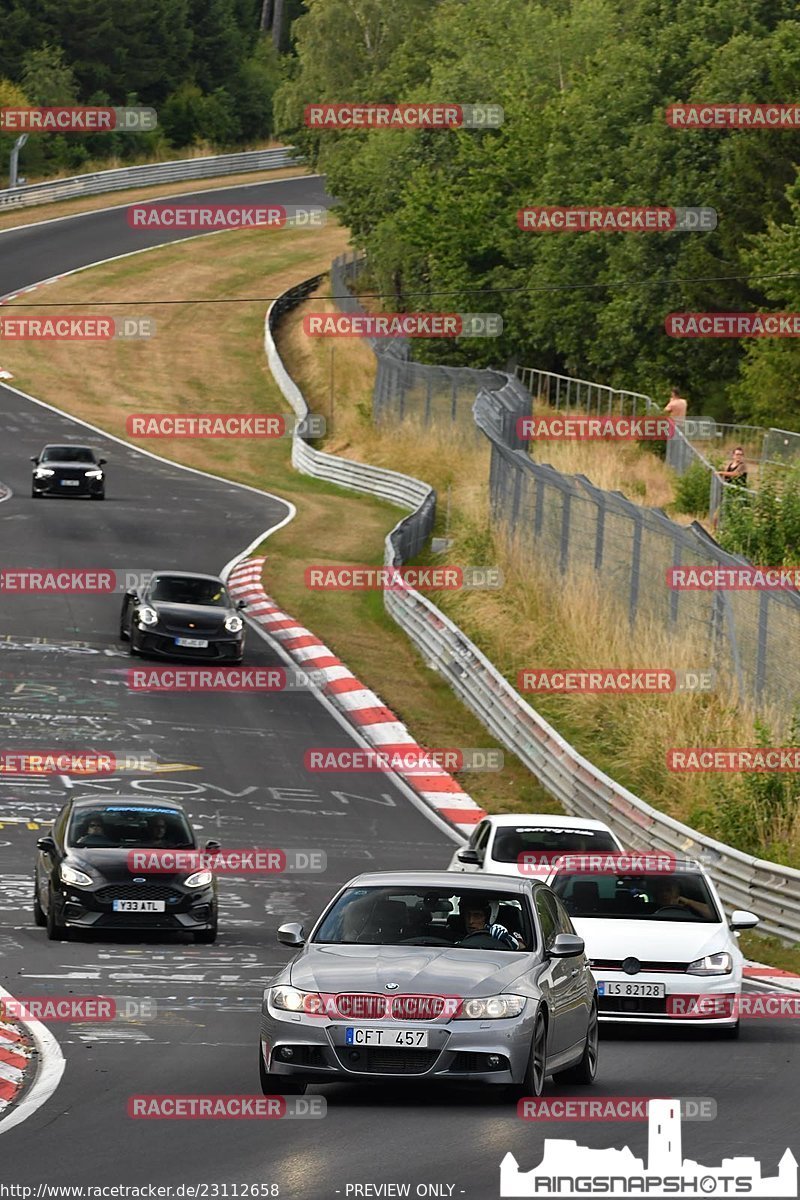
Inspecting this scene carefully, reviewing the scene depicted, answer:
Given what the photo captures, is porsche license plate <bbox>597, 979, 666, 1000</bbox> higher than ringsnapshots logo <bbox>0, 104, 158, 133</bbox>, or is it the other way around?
ringsnapshots logo <bbox>0, 104, 158, 133</bbox>

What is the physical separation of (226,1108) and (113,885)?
8.49 m

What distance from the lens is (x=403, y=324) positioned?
6625cm

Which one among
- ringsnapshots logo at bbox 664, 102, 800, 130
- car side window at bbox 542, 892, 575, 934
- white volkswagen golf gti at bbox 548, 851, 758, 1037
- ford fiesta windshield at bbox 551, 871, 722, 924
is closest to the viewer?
car side window at bbox 542, 892, 575, 934

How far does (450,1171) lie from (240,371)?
64.6 m

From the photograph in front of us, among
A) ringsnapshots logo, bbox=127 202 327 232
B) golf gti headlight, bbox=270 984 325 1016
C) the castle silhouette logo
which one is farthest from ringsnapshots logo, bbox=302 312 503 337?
the castle silhouette logo

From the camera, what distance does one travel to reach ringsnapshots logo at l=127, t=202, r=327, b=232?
3654 inches

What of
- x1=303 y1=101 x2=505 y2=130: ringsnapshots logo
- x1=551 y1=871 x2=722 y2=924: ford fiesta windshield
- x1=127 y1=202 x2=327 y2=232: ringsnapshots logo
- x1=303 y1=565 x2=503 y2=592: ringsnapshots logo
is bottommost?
x1=303 y1=565 x2=503 y2=592: ringsnapshots logo

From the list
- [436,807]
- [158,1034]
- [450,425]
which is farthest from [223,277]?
[158,1034]

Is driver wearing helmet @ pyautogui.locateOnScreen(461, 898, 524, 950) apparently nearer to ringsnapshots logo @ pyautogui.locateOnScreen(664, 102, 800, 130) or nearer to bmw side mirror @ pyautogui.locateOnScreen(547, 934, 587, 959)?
bmw side mirror @ pyautogui.locateOnScreen(547, 934, 587, 959)

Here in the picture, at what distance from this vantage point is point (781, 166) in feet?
163

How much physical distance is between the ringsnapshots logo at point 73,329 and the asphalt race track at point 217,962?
2607 centimetres

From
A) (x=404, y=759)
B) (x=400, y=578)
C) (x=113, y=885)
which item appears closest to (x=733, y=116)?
(x=400, y=578)

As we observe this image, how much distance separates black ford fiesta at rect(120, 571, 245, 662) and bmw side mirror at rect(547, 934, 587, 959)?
22.0 m

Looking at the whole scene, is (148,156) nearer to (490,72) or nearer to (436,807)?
(490,72)
